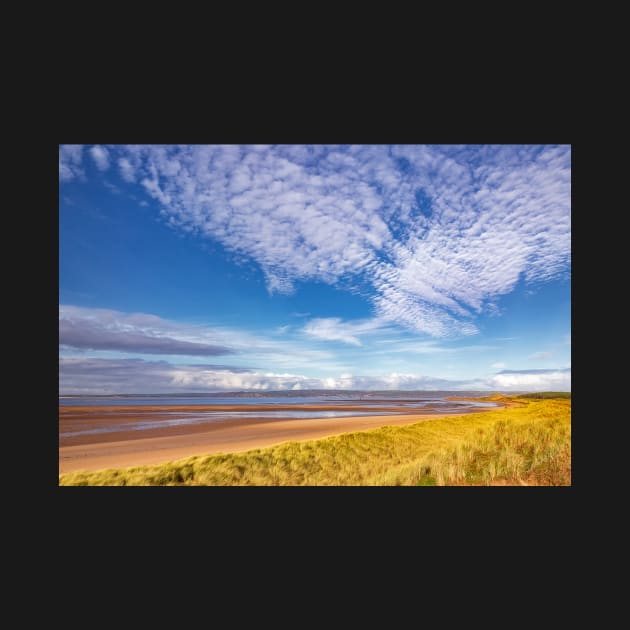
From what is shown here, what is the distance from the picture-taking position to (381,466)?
8.35 m

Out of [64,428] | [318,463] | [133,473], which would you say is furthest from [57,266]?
[64,428]

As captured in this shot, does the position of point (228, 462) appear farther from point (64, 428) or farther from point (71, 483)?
point (64, 428)

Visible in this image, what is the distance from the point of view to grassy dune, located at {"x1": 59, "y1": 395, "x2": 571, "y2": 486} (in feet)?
20.7

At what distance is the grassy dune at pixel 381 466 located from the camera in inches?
249

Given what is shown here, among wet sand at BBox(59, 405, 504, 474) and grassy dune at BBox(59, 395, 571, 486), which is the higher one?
grassy dune at BBox(59, 395, 571, 486)

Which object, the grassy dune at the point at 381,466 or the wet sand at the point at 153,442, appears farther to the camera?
the wet sand at the point at 153,442

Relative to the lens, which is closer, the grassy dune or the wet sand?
the grassy dune

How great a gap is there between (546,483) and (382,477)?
10.2ft

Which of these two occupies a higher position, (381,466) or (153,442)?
(381,466)

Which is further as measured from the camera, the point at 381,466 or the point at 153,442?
the point at 153,442

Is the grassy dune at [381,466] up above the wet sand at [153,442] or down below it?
above
